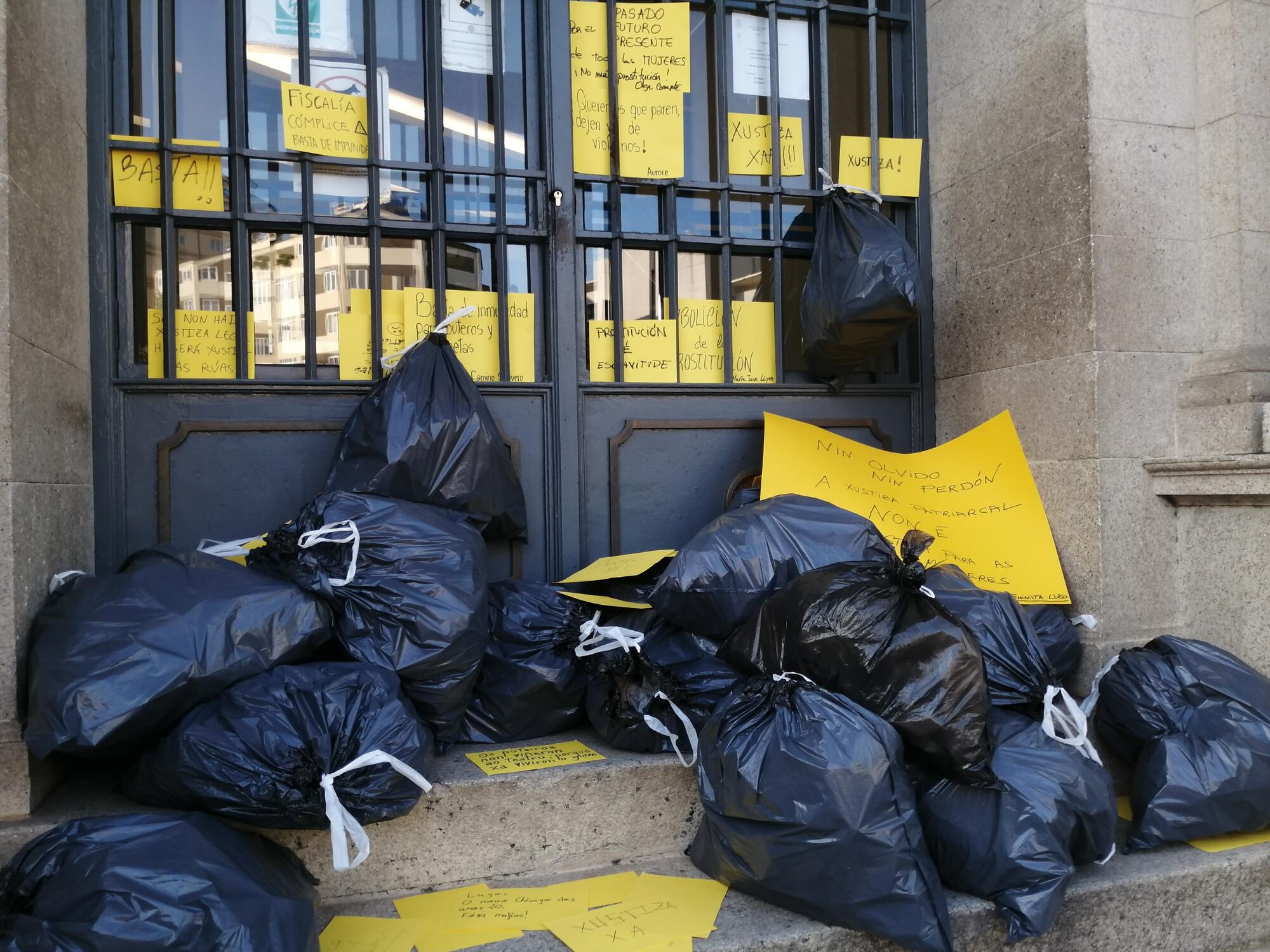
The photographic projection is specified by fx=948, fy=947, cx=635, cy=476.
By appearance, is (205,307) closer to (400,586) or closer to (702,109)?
(400,586)

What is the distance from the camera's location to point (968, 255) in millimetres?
3398

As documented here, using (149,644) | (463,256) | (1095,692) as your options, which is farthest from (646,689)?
(463,256)

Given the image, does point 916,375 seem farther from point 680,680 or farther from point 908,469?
point 680,680

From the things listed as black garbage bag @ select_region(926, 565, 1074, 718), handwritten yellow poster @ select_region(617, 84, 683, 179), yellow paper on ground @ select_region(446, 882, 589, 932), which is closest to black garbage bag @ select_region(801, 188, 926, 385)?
handwritten yellow poster @ select_region(617, 84, 683, 179)

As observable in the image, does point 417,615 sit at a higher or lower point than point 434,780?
higher

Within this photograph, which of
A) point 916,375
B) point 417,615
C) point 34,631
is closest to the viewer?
point 34,631

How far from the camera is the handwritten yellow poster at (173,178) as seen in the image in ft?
9.07

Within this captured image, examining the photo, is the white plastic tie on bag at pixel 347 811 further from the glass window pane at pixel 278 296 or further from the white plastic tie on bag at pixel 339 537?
the glass window pane at pixel 278 296

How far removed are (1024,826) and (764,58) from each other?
263 cm

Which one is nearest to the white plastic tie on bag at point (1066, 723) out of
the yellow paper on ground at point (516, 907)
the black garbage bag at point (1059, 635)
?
the black garbage bag at point (1059, 635)

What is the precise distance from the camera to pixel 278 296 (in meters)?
2.95

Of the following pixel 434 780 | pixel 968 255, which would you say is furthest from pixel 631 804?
pixel 968 255

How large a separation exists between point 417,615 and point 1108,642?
2126mm

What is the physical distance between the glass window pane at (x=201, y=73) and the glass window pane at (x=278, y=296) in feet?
1.09
